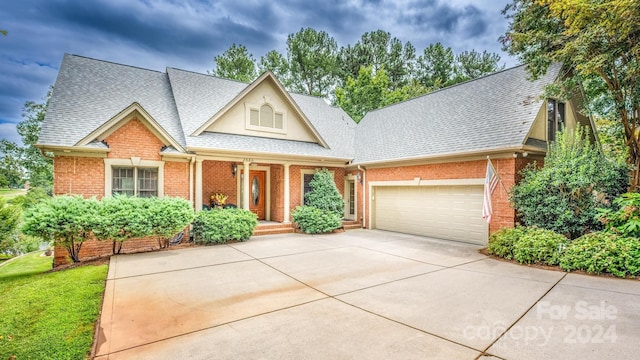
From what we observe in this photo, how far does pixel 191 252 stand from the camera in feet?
28.9

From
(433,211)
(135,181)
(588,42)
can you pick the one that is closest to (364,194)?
(433,211)

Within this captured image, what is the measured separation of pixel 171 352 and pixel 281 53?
29.5m

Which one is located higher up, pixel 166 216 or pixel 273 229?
pixel 166 216

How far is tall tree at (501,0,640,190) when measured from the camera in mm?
6891

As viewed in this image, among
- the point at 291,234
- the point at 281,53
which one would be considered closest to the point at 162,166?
the point at 291,234

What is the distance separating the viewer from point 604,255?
21.3 feet

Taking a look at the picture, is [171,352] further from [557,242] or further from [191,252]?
[557,242]

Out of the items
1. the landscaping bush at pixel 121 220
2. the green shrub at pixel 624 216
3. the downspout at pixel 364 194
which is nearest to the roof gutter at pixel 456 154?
the downspout at pixel 364 194

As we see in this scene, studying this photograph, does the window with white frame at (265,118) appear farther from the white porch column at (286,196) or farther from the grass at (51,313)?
the grass at (51,313)

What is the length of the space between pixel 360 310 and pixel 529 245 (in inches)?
218

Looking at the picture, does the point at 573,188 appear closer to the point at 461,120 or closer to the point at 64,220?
the point at 461,120

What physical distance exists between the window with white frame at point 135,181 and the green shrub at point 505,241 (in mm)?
10492

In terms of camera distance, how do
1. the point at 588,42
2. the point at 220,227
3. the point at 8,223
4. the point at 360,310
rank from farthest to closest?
1. the point at 8,223
2. the point at 220,227
3. the point at 588,42
4. the point at 360,310

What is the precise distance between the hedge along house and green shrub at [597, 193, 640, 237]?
2.09 metres
